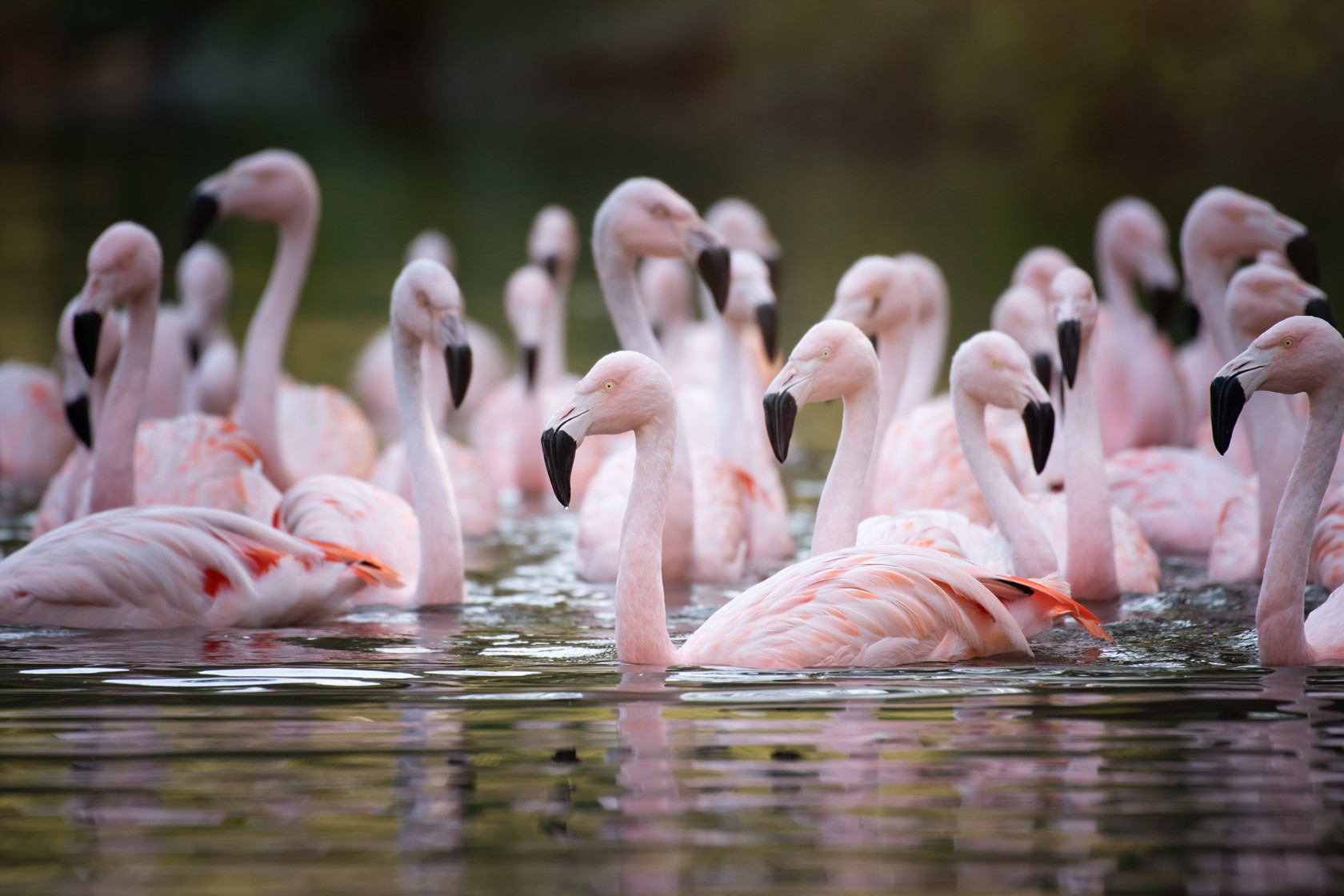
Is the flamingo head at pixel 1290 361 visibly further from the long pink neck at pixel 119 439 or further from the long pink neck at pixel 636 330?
the long pink neck at pixel 119 439

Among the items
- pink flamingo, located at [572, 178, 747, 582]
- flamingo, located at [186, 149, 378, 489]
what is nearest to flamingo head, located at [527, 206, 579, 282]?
flamingo, located at [186, 149, 378, 489]

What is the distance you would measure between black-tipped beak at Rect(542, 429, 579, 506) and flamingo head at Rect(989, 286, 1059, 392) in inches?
123

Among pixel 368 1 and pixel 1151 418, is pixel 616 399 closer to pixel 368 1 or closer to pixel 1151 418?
pixel 1151 418

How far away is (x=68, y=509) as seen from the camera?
7367 millimetres

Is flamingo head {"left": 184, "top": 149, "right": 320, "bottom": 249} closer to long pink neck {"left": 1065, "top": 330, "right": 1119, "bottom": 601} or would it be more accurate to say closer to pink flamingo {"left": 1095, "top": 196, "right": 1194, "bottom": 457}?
long pink neck {"left": 1065, "top": 330, "right": 1119, "bottom": 601}

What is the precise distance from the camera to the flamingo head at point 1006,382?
20.2 ft

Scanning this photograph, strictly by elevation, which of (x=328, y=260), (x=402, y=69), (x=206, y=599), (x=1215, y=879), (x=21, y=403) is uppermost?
(x=402, y=69)

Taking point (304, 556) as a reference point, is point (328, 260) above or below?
above

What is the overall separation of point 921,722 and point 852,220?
18546 millimetres

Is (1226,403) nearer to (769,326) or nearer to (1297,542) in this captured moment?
(1297,542)

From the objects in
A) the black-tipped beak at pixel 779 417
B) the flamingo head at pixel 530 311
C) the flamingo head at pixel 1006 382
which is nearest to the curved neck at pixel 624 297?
the flamingo head at pixel 1006 382

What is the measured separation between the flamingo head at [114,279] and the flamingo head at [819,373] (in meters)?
2.72

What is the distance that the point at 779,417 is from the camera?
223 inches

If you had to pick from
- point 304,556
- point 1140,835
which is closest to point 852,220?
point 304,556
